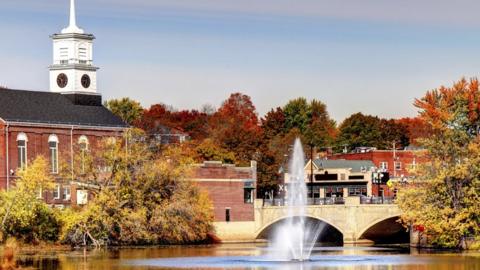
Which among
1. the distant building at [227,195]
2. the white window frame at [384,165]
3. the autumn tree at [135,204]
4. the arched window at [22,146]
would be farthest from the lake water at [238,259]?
the white window frame at [384,165]

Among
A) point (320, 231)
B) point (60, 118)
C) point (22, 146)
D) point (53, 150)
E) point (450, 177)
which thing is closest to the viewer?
point (450, 177)

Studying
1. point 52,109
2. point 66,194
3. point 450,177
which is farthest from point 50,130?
point 450,177

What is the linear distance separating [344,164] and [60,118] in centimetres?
3743

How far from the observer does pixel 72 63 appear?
141500mm

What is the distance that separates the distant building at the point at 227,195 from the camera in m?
127

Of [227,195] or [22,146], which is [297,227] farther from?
[22,146]

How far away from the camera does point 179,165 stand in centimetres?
11975

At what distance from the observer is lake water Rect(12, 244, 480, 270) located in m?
85.2

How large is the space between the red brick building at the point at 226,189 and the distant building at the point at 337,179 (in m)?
25.6

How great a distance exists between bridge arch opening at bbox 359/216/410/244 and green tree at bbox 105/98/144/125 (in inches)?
2578

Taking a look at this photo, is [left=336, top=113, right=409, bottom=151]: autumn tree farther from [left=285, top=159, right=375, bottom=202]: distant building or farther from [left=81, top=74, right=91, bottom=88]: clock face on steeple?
[left=81, top=74, right=91, bottom=88]: clock face on steeple

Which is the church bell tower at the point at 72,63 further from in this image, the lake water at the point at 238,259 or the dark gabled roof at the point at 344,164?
the lake water at the point at 238,259

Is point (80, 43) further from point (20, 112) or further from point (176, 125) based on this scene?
point (176, 125)

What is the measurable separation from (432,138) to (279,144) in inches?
2741
